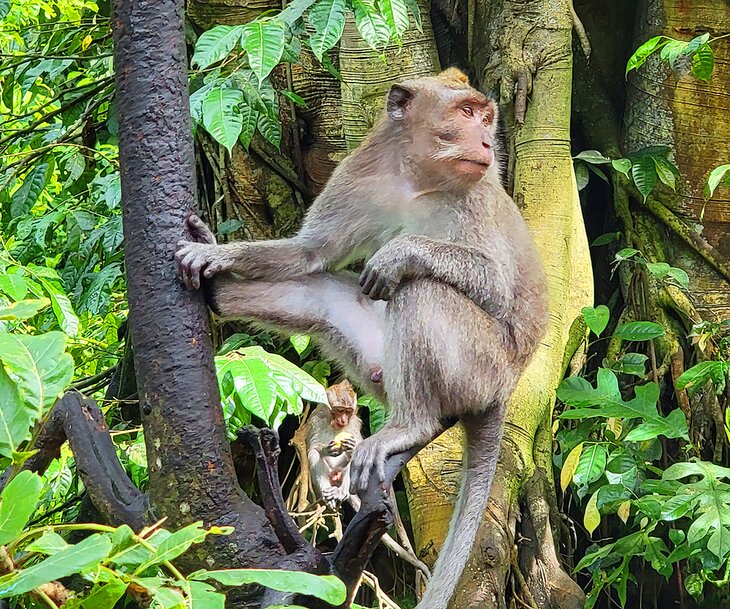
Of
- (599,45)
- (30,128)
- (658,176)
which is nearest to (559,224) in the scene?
(658,176)

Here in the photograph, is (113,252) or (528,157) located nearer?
(528,157)

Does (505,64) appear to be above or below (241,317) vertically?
above

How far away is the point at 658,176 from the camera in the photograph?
4160 millimetres

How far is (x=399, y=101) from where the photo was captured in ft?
9.85

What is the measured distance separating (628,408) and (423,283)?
920 millimetres

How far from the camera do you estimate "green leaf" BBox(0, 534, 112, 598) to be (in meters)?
0.95

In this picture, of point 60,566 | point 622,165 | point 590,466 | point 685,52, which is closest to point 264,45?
point 685,52

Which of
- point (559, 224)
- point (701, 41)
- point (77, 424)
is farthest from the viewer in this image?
point (559, 224)

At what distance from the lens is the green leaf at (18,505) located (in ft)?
3.22

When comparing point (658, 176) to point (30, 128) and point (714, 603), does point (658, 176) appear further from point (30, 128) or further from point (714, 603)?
point (30, 128)

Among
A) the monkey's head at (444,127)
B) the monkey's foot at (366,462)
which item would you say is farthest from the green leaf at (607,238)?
the monkey's foot at (366,462)

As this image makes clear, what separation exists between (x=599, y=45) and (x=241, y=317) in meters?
2.88

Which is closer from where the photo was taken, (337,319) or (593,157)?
(337,319)

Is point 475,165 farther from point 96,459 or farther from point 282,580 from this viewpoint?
point 282,580
